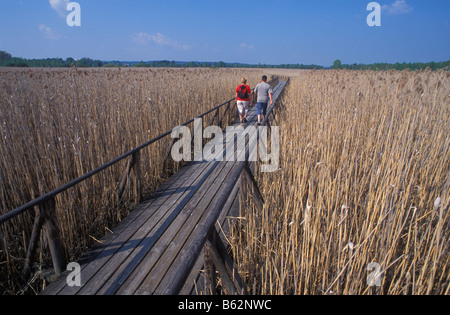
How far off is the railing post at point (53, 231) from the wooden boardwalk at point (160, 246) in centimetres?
11

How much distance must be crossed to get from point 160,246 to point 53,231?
2.96ft

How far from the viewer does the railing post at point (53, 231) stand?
6.09ft

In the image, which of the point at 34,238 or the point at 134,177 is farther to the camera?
the point at 134,177

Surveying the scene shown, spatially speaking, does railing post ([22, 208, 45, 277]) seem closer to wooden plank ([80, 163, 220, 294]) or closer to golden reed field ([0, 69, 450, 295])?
golden reed field ([0, 69, 450, 295])

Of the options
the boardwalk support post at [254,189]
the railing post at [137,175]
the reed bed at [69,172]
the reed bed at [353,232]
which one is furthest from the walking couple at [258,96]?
the boardwalk support post at [254,189]

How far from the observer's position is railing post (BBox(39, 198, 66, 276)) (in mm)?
1856

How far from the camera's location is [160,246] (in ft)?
7.69

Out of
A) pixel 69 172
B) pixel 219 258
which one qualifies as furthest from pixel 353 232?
pixel 69 172

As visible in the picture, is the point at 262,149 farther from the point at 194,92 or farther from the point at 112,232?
the point at 194,92

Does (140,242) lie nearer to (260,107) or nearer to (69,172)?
(69,172)

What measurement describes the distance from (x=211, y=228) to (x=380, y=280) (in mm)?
898

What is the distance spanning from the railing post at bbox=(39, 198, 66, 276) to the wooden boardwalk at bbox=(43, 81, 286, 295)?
0.11m

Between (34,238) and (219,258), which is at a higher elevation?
(219,258)
